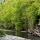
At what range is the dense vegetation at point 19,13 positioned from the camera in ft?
25.2

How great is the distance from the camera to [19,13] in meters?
8.33

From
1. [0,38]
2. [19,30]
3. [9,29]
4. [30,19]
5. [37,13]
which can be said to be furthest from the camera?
[9,29]

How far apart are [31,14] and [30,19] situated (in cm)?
34

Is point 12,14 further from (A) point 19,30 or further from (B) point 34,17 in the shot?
(B) point 34,17

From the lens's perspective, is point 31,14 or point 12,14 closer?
point 31,14

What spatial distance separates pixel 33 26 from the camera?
7.69 meters

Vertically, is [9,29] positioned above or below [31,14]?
below

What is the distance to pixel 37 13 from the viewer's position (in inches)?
291

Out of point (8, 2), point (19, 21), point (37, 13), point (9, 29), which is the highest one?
point (8, 2)

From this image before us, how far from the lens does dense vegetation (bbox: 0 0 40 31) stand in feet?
25.2

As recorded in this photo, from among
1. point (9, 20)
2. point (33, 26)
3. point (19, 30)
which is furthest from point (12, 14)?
point (33, 26)

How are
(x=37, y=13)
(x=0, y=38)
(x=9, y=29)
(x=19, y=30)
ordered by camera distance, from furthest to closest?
(x=9, y=29) → (x=19, y=30) → (x=37, y=13) → (x=0, y=38)

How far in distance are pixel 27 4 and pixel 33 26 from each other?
1308mm

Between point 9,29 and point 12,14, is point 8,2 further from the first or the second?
point 9,29
